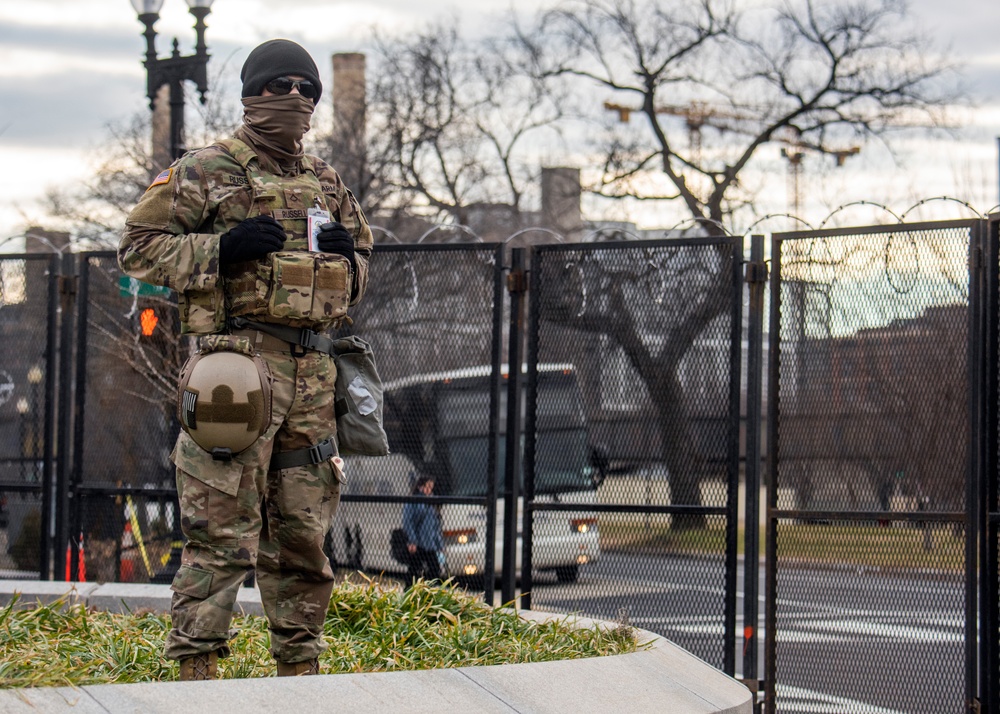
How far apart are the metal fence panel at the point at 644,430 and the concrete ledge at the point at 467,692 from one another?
1505 millimetres

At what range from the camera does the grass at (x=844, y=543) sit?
6102 mm

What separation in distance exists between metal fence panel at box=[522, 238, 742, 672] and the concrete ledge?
1.50 meters

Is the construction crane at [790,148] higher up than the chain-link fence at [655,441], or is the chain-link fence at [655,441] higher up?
the construction crane at [790,148]

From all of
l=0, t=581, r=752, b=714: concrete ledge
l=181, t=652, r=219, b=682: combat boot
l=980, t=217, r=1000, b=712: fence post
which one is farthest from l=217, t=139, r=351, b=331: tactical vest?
l=980, t=217, r=1000, b=712: fence post

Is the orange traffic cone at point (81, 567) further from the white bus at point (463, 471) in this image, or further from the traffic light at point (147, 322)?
the white bus at point (463, 471)

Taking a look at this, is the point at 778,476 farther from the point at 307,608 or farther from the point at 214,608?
the point at 214,608

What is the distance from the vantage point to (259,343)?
4.41 meters

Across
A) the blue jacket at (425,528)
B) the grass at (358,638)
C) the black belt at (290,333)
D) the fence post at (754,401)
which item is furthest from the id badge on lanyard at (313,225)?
the blue jacket at (425,528)

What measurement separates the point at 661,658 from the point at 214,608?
1.62 m

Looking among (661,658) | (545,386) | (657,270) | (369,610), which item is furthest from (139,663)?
(657,270)

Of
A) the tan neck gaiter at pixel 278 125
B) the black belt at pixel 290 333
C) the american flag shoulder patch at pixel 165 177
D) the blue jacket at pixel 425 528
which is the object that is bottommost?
the blue jacket at pixel 425 528

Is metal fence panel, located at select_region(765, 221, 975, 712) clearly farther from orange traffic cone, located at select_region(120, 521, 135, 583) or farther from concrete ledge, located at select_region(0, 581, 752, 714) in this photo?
orange traffic cone, located at select_region(120, 521, 135, 583)

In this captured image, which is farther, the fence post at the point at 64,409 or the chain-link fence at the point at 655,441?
the fence post at the point at 64,409

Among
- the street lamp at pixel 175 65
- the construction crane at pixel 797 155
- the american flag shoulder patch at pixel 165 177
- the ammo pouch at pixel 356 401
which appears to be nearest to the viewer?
the american flag shoulder patch at pixel 165 177
